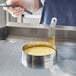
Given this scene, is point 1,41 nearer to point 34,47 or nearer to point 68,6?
point 34,47

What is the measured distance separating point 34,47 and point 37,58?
0.09m

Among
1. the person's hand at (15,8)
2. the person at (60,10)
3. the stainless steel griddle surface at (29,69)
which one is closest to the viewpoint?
the stainless steel griddle surface at (29,69)

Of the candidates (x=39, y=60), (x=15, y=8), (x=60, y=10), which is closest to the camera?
(x=39, y=60)

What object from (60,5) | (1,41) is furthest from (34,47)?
(60,5)

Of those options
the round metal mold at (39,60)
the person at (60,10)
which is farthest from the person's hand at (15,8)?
the round metal mold at (39,60)

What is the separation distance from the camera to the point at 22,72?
1.66 feet

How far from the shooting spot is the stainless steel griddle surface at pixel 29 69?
50cm

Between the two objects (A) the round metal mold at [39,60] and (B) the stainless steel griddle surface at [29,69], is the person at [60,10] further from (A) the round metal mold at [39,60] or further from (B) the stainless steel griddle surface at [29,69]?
(A) the round metal mold at [39,60]

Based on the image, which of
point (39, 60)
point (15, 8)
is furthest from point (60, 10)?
point (39, 60)

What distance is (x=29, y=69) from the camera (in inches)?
20.7

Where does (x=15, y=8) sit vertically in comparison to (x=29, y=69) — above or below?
above

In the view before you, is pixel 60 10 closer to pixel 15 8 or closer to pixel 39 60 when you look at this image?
pixel 15 8

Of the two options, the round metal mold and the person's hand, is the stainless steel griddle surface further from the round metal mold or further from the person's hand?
the person's hand

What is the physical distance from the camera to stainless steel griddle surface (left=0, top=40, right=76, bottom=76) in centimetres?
50
